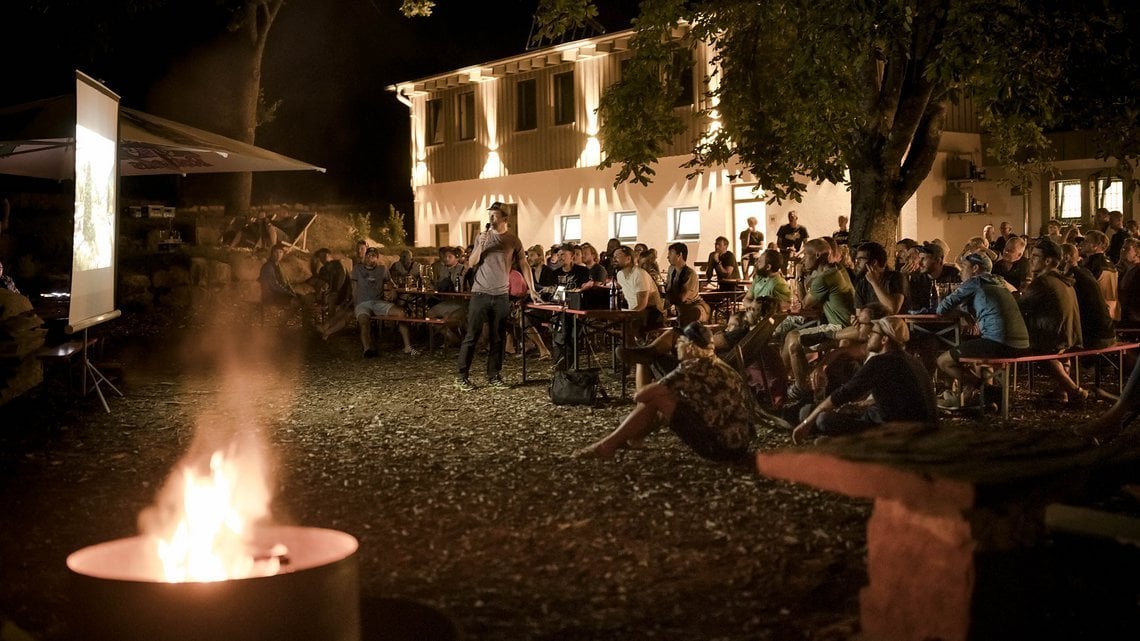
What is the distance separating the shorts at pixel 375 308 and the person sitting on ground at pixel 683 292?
528 cm

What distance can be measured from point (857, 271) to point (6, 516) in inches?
332

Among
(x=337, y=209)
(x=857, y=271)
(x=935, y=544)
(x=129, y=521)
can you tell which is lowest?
(x=129, y=521)

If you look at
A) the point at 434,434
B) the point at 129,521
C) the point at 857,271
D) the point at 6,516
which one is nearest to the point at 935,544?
the point at 129,521

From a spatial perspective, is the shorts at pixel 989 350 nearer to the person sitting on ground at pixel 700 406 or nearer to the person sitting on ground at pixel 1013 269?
the person sitting on ground at pixel 700 406

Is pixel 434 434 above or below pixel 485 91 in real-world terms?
below

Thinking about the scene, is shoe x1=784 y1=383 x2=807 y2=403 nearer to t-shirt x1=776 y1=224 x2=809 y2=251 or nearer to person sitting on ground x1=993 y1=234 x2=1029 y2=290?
person sitting on ground x1=993 y1=234 x2=1029 y2=290

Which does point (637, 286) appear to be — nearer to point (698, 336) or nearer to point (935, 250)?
point (935, 250)

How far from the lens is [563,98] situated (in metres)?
28.0

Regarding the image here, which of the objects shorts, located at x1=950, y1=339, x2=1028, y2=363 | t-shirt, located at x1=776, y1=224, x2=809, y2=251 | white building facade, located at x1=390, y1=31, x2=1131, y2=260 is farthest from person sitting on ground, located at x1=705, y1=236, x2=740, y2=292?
shorts, located at x1=950, y1=339, x2=1028, y2=363

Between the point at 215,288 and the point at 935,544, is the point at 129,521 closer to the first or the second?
the point at 935,544

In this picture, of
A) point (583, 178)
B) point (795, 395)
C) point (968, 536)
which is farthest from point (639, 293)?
point (583, 178)

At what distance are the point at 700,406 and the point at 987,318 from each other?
11.9 feet

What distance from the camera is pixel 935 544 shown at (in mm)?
3631

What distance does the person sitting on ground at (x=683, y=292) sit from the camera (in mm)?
12391
